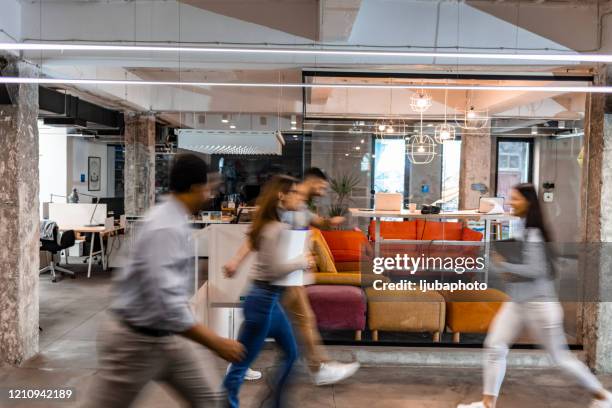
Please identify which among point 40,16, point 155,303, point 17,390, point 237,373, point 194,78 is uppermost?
point 40,16

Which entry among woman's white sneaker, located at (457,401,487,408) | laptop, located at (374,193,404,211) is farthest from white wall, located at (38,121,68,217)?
woman's white sneaker, located at (457,401,487,408)

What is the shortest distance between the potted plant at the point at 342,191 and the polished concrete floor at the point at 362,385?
9.03 ft

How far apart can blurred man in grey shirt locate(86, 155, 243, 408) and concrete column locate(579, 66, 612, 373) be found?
393 cm

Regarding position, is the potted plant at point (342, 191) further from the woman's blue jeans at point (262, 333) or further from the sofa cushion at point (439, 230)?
the woman's blue jeans at point (262, 333)

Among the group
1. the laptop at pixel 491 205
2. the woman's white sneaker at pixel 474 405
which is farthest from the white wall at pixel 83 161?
the woman's white sneaker at pixel 474 405

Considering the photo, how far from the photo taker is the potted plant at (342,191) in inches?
285

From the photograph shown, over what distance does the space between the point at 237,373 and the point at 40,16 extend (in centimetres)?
384

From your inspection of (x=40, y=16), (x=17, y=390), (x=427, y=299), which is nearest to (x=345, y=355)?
(x=427, y=299)

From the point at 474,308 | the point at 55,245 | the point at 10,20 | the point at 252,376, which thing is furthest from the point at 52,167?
the point at 474,308

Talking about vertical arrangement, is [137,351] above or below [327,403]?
above

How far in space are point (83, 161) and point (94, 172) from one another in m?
0.53

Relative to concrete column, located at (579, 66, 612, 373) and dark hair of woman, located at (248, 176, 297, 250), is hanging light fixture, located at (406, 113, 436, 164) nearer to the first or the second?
concrete column, located at (579, 66, 612, 373)

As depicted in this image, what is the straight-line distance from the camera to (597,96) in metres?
4.84

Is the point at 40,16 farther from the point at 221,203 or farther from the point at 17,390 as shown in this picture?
the point at 221,203
